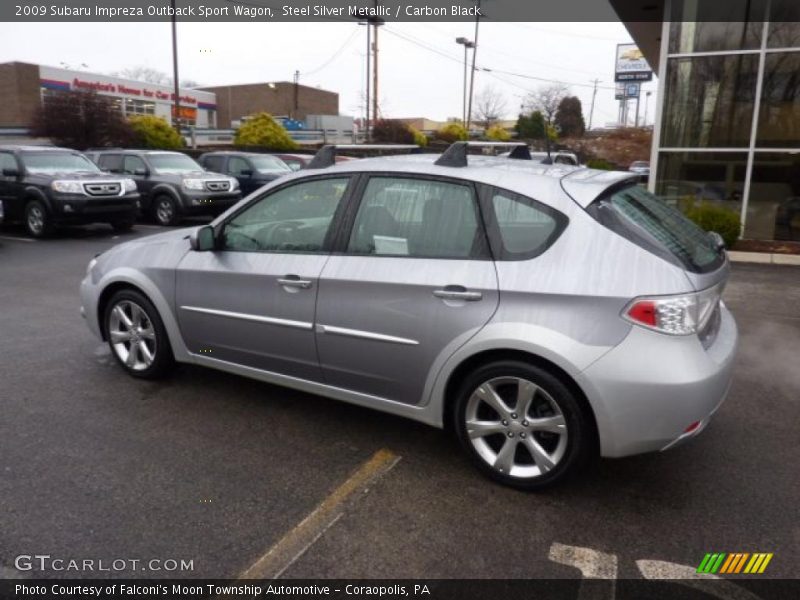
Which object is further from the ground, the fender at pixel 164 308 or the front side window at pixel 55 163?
the front side window at pixel 55 163

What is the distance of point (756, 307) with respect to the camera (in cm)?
712

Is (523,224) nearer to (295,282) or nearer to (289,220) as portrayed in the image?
(295,282)

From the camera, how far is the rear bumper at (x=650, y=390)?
2848 mm

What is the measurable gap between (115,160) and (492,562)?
51.4ft

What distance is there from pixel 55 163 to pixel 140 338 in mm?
10216

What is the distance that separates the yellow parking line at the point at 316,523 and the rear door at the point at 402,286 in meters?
0.38

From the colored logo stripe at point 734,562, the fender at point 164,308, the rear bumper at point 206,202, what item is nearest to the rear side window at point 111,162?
the rear bumper at point 206,202

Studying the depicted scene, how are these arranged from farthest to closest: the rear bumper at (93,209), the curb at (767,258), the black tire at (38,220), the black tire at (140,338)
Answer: the black tire at (38,220) < the rear bumper at (93,209) < the curb at (767,258) < the black tire at (140,338)

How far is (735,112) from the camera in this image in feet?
38.9

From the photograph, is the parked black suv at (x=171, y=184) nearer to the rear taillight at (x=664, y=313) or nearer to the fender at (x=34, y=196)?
the fender at (x=34, y=196)

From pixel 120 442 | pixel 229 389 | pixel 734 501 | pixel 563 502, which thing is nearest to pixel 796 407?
pixel 734 501

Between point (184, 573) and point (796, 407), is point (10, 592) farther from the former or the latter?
point (796, 407)

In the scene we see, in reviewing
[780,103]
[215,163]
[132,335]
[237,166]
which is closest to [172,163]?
[215,163]

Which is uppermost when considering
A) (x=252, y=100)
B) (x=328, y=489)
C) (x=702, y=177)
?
(x=252, y=100)
